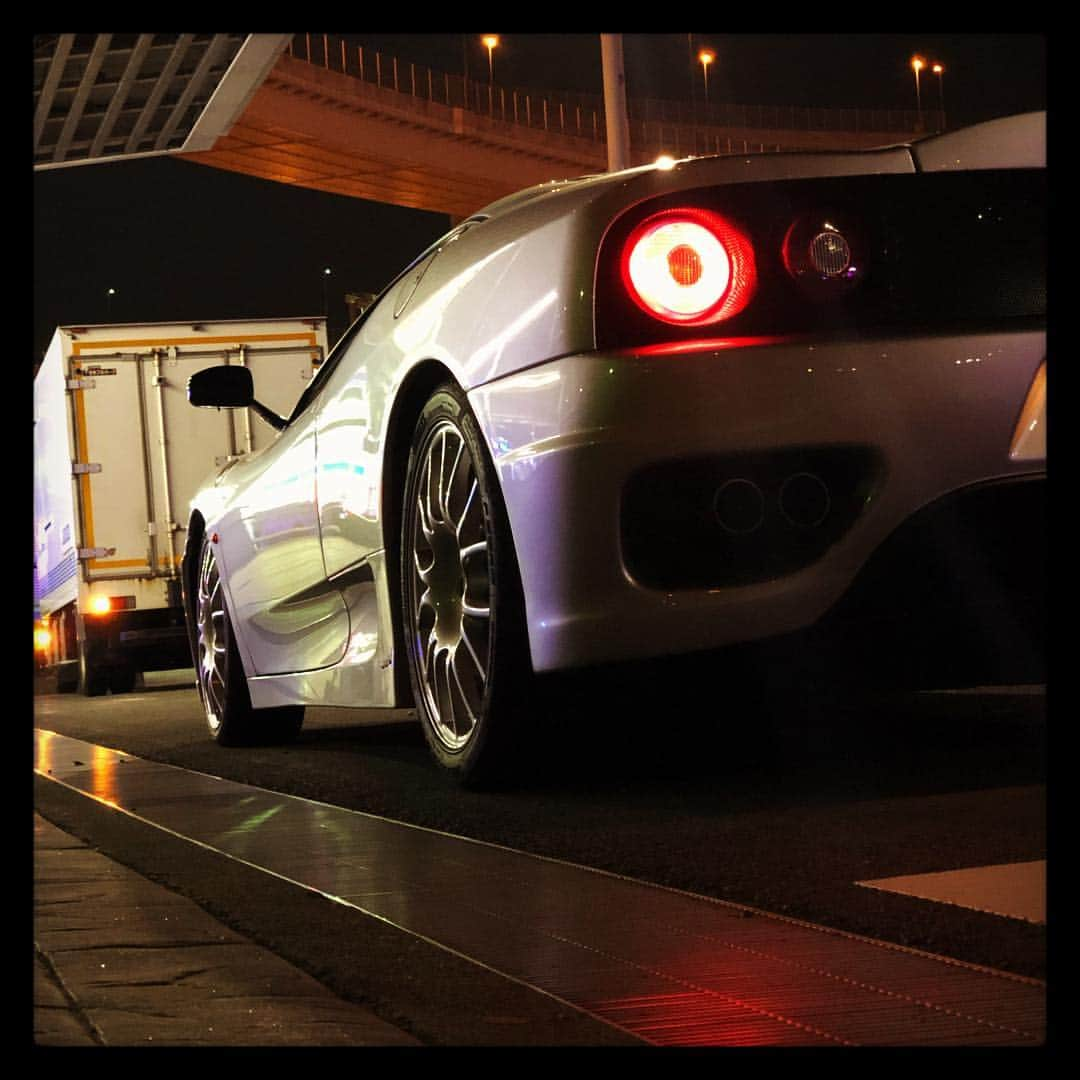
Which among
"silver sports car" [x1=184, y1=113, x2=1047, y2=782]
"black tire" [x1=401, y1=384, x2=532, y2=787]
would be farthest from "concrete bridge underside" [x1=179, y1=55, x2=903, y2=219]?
"silver sports car" [x1=184, y1=113, x2=1047, y2=782]

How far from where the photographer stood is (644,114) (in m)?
50.2

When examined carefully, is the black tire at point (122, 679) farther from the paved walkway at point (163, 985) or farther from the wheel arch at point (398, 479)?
the paved walkway at point (163, 985)

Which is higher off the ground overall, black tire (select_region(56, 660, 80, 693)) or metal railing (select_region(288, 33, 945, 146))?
metal railing (select_region(288, 33, 945, 146))

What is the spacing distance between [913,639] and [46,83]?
31742 millimetres

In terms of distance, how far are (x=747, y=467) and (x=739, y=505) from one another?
0.08 m

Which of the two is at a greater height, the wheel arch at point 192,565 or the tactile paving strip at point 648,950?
the wheel arch at point 192,565

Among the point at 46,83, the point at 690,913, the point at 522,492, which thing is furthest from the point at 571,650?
the point at 46,83

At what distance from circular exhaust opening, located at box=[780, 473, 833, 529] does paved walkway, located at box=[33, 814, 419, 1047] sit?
4.43ft

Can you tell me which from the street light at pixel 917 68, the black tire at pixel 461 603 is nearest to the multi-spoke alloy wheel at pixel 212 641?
the black tire at pixel 461 603

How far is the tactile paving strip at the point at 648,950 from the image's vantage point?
2.28m

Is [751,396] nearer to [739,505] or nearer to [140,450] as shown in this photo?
[739,505]

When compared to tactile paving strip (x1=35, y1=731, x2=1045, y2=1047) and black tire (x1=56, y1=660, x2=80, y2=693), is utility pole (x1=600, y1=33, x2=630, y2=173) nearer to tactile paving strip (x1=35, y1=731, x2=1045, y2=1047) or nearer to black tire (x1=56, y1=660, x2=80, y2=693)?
black tire (x1=56, y1=660, x2=80, y2=693)

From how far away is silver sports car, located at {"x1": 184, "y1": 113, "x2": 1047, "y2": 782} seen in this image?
12.2ft

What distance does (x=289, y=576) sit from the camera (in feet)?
19.7
